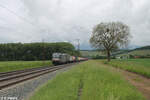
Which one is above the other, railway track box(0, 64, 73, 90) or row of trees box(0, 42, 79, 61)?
row of trees box(0, 42, 79, 61)

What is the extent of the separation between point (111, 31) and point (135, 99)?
4673 cm

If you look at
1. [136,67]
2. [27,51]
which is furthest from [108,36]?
[27,51]

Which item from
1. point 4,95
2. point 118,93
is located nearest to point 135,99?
point 118,93

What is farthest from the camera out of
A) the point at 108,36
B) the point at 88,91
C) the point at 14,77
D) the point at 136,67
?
the point at 108,36

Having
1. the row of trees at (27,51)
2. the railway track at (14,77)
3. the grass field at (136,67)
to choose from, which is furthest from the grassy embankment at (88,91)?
the row of trees at (27,51)

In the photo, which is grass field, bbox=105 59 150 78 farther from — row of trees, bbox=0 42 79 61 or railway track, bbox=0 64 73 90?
row of trees, bbox=0 42 79 61

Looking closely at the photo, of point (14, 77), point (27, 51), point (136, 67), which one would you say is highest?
point (27, 51)

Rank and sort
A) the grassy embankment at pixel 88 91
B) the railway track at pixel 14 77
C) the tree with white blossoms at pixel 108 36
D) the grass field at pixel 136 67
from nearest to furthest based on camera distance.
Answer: the grassy embankment at pixel 88 91
the railway track at pixel 14 77
the grass field at pixel 136 67
the tree with white blossoms at pixel 108 36

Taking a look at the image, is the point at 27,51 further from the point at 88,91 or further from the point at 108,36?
the point at 88,91

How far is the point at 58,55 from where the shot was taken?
117 feet

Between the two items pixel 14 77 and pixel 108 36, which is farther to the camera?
pixel 108 36

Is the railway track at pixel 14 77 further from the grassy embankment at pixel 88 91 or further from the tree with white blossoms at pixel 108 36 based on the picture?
the tree with white blossoms at pixel 108 36

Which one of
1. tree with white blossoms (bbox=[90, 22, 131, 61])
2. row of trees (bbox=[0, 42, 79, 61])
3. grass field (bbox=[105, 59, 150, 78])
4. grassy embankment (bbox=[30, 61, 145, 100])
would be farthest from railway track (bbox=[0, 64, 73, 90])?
row of trees (bbox=[0, 42, 79, 61])

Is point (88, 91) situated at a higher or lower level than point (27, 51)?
lower
